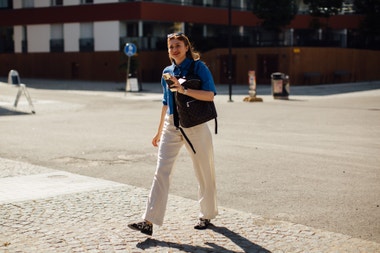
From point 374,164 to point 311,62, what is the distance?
30.6 meters

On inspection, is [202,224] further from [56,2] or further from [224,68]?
[56,2]

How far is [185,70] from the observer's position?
6.12 m

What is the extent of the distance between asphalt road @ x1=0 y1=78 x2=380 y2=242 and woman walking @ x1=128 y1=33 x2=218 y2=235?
901 millimetres

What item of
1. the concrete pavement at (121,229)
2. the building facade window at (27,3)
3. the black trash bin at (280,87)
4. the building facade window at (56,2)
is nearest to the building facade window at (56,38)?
the building facade window at (56,2)

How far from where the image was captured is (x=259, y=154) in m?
11.4

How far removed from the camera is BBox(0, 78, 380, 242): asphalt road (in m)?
7.33

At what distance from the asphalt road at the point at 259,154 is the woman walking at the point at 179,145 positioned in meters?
0.90

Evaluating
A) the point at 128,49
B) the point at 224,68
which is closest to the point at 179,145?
the point at 128,49

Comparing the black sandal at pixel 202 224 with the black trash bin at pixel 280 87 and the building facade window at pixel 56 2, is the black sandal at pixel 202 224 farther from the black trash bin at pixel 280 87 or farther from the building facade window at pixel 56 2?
the building facade window at pixel 56 2

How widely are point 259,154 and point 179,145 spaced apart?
17.6 ft

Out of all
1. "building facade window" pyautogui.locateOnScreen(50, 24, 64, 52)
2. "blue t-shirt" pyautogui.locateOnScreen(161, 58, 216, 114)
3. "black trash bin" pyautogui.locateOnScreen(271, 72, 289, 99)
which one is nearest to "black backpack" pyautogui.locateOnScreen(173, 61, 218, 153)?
"blue t-shirt" pyautogui.locateOnScreen(161, 58, 216, 114)

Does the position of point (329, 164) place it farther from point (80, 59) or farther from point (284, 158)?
point (80, 59)

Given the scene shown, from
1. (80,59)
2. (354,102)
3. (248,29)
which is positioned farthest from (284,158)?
(248,29)

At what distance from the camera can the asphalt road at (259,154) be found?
24.0ft
